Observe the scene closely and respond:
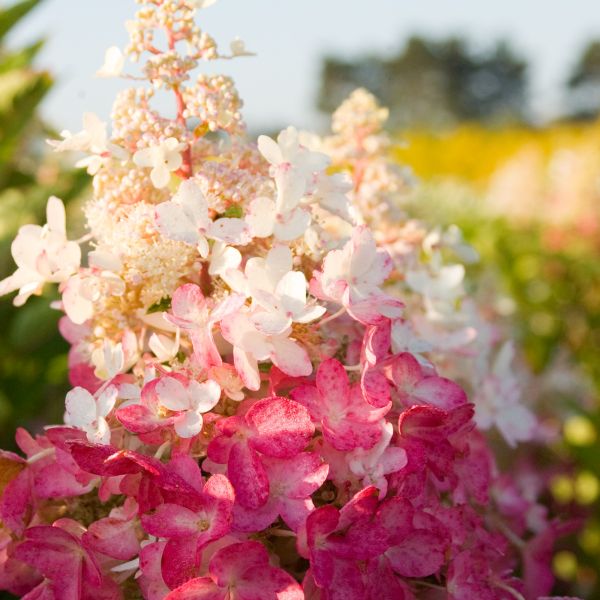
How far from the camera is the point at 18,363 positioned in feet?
4.64

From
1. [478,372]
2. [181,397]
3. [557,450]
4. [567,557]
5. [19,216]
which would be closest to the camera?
[181,397]

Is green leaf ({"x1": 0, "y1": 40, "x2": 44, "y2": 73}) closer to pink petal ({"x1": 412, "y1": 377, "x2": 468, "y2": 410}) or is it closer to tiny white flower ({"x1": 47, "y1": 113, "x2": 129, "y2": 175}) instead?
tiny white flower ({"x1": 47, "y1": 113, "x2": 129, "y2": 175})

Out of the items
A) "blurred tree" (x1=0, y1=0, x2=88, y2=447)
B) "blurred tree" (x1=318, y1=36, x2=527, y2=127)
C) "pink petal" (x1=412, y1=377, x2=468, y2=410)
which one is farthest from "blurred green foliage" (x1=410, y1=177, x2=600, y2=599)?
"blurred tree" (x1=318, y1=36, x2=527, y2=127)

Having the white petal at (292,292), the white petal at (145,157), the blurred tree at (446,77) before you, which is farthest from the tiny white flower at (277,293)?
the blurred tree at (446,77)

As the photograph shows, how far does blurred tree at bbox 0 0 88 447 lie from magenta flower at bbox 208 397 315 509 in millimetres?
638

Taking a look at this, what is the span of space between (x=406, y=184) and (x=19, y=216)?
1.94ft

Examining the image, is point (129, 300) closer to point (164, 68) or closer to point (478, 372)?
point (164, 68)

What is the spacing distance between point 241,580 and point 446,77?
36267mm

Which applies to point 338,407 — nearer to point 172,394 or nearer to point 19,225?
point 172,394

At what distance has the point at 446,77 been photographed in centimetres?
3512

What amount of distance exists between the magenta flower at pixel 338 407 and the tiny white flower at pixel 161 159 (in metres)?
0.17

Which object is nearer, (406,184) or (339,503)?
(339,503)

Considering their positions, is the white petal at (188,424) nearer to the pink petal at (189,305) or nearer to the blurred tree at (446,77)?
the pink petal at (189,305)

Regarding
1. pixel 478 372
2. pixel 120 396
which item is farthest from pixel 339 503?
pixel 478 372
